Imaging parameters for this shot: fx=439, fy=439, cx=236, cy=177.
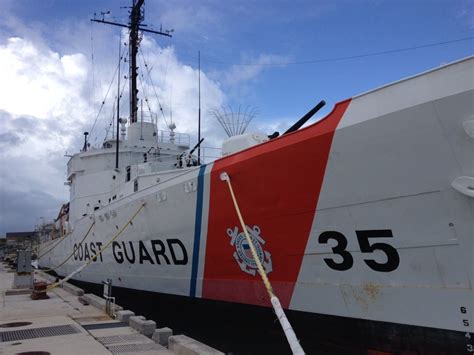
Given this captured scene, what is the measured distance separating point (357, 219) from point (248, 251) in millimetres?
1729

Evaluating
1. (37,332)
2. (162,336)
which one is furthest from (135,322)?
(37,332)

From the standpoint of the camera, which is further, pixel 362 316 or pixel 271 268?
pixel 271 268

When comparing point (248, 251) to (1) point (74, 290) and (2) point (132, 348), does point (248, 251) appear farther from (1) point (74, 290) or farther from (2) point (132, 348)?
(1) point (74, 290)

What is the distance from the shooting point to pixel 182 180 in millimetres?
6934

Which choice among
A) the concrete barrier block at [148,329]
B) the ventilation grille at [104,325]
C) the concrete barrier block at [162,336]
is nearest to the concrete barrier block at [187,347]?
the concrete barrier block at [162,336]

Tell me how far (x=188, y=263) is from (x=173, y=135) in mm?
6947

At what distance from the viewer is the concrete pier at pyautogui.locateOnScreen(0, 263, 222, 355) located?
482 cm

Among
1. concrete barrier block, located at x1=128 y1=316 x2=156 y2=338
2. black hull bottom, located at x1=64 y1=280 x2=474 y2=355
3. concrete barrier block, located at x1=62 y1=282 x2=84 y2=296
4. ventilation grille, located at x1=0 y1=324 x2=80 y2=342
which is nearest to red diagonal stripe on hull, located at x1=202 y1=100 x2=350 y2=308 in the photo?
black hull bottom, located at x1=64 y1=280 x2=474 y2=355

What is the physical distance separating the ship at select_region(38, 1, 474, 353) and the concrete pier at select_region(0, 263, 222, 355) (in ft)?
4.25

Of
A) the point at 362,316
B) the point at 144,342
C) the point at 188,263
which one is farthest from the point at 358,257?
the point at 188,263

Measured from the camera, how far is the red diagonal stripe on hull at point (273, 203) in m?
5.02

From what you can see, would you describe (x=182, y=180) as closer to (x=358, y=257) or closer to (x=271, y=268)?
(x=271, y=268)

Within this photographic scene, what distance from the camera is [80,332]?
5.80m

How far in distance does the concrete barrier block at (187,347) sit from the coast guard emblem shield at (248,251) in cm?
141
